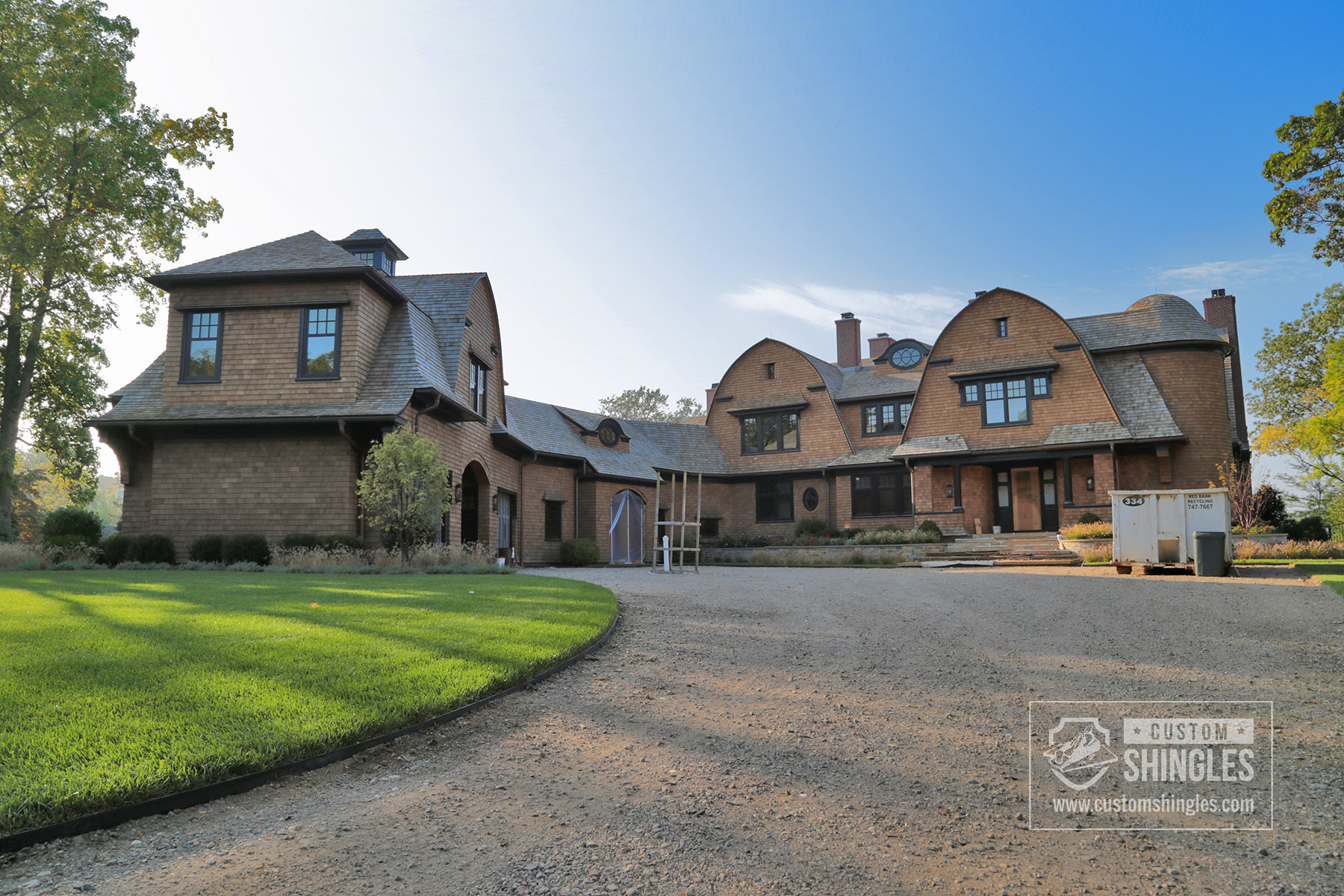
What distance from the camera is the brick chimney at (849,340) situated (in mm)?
35406

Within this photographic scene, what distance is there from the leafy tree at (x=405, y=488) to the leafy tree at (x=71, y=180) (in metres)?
10.3

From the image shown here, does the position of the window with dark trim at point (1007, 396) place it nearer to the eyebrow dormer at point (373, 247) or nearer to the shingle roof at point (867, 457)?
the shingle roof at point (867, 457)

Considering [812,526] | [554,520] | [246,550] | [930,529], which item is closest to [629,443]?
[554,520]

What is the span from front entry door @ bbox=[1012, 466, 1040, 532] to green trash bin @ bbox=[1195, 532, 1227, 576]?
11766 millimetres

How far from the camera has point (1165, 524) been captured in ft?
48.7

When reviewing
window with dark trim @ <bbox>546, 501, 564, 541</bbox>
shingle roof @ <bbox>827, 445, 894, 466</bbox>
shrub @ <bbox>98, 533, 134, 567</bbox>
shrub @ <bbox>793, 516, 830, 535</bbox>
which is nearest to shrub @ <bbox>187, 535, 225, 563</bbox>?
shrub @ <bbox>98, 533, 134, 567</bbox>

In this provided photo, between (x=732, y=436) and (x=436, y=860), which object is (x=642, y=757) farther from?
(x=732, y=436)

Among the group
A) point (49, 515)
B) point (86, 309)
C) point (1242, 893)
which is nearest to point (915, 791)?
point (1242, 893)

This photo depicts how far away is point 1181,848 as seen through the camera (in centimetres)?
308

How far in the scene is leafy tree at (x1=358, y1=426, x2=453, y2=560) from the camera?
15.0 meters

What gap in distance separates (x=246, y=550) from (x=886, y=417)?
23.4 metres

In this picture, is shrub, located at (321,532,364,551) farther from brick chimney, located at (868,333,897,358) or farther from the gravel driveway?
brick chimney, located at (868,333,897,358)

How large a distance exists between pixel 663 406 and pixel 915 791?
57075 millimetres

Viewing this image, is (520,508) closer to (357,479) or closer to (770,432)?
(357,479)
